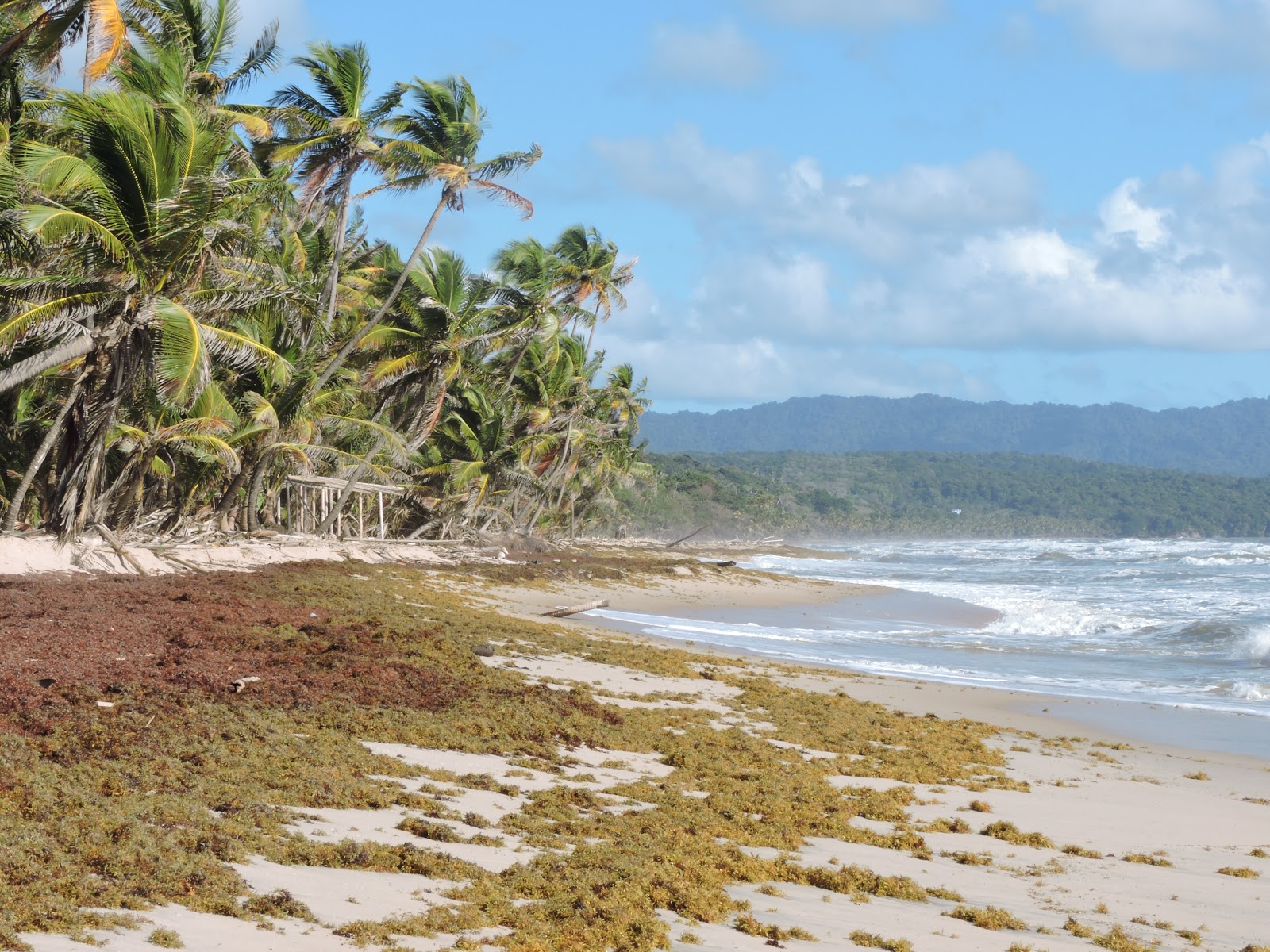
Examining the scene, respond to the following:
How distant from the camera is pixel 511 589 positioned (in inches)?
939

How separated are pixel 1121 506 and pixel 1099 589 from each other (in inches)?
5765

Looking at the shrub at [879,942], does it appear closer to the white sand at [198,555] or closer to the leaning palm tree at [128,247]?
the leaning palm tree at [128,247]

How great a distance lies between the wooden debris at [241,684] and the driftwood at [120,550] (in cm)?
852

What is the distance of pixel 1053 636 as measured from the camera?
22.2 metres

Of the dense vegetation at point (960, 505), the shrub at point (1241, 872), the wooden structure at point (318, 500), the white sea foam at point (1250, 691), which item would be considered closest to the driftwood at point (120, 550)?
the wooden structure at point (318, 500)

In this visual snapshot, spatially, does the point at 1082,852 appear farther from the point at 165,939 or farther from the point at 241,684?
the point at 241,684

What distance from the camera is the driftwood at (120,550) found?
1647 centimetres

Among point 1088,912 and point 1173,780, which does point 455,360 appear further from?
point 1088,912

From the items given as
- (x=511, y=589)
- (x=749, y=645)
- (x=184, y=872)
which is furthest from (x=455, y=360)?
(x=184, y=872)

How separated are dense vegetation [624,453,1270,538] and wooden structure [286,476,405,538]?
5415 cm

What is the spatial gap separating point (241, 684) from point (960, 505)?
187073mm

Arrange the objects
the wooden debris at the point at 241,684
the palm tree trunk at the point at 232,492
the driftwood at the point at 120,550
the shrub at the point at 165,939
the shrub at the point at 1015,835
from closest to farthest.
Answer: the shrub at the point at 165,939, the shrub at the point at 1015,835, the wooden debris at the point at 241,684, the driftwood at the point at 120,550, the palm tree trunk at the point at 232,492

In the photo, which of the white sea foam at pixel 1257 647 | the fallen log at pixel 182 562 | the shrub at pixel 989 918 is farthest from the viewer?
the white sea foam at pixel 1257 647

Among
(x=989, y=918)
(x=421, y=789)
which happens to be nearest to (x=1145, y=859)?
(x=989, y=918)
